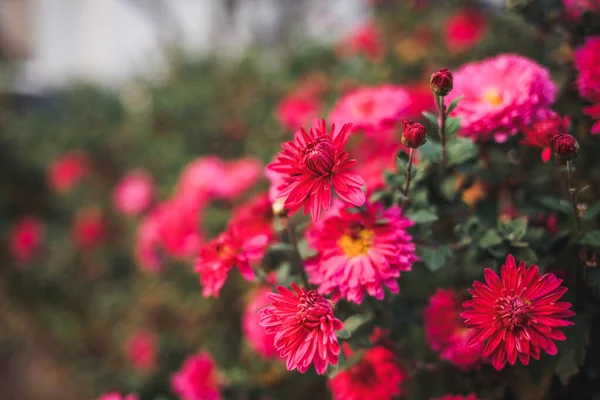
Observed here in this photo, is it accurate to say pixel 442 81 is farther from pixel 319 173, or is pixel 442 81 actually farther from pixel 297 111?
pixel 297 111

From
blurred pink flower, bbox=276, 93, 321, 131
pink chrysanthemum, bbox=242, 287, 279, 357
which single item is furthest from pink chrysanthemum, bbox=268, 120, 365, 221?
blurred pink flower, bbox=276, 93, 321, 131

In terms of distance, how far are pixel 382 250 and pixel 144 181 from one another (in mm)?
1684

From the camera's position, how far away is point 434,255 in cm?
74

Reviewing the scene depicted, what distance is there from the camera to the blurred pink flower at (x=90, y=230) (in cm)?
246

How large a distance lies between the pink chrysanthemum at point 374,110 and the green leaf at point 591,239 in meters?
0.38

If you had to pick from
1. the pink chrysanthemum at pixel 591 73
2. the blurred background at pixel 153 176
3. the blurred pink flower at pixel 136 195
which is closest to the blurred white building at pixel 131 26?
the blurred background at pixel 153 176

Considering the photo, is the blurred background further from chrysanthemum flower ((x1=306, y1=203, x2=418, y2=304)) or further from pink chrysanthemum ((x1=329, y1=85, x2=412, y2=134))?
chrysanthemum flower ((x1=306, y1=203, x2=418, y2=304))

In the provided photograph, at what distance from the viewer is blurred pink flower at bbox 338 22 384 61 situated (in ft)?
6.94

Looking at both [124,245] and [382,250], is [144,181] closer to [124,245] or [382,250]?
[124,245]

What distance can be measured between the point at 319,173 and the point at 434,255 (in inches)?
9.6

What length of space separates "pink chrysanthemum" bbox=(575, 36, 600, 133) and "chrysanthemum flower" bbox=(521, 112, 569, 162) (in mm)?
43

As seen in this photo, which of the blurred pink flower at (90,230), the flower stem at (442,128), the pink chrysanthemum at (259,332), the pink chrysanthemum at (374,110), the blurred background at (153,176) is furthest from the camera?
the blurred pink flower at (90,230)

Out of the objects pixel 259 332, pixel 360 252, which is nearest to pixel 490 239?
pixel 360 252

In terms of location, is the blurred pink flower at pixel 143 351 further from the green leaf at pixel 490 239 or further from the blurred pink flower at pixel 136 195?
the green leaf at pixel 490 239
